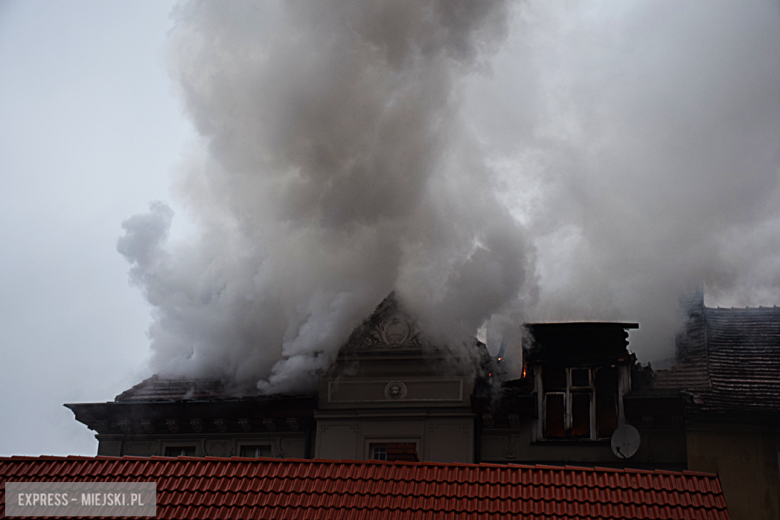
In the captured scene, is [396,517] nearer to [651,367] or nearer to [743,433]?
[743,433]

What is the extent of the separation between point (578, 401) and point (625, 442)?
4.84ft

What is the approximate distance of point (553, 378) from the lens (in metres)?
16.5

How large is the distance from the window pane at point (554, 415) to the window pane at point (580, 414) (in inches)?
8.9

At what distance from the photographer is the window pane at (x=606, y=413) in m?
15.6

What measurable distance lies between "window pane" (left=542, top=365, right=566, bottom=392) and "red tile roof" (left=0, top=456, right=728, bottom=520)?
5.86m

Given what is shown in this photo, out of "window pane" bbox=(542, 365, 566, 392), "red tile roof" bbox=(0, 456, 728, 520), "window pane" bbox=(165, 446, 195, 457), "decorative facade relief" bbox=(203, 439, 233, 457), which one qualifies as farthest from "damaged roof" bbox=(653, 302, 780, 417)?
"window pane" bbox=(165, 446, 195, 457)

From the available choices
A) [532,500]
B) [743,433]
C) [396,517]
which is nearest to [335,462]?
[396,517]

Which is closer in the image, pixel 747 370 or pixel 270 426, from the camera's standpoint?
pixel 747 370

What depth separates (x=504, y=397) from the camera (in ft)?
52.0

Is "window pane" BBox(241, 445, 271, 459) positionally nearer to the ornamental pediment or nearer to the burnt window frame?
the ornamental pediment

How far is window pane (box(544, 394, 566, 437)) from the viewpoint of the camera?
1588 centimetres

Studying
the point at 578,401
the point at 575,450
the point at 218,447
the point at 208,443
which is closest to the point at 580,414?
the point at 578,401

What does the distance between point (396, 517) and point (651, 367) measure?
9.03 metres

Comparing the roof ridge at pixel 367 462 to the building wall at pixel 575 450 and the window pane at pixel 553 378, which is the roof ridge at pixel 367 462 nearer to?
the building wall at pixel 575 450
